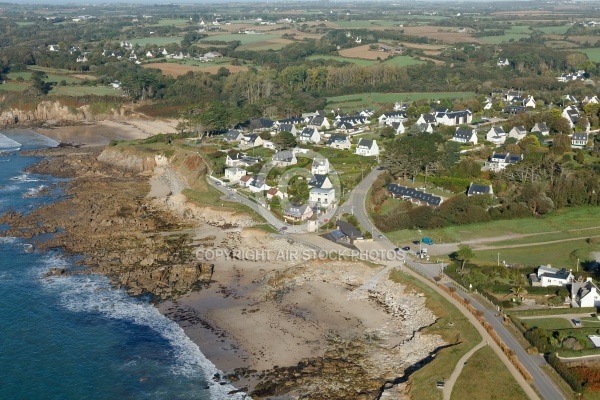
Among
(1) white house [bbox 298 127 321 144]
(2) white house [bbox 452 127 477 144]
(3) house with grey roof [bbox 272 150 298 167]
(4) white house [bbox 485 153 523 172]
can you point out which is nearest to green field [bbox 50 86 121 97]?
(1) white house [bbox 298 127 321 144]

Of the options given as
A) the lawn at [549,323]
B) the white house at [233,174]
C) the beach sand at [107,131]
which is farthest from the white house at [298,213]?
the beach sand at [107,131]

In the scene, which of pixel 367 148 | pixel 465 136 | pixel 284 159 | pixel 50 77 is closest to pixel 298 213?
pixel 284 159

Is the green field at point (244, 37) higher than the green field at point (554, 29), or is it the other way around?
the green field at point (554, 29)

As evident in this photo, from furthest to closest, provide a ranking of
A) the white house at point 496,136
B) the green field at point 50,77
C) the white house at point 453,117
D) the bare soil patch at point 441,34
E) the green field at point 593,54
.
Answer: the bare soil patch at point 441,34, the green field at point 593,54, the green field at point 50,77, the white house at point 453,117, the white house at point 496,136

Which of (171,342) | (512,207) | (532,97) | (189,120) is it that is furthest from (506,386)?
(532,97)

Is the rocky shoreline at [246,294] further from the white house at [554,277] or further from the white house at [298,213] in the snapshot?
the white house at [554,277]

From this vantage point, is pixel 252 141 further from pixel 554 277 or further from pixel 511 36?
pixel 511 36

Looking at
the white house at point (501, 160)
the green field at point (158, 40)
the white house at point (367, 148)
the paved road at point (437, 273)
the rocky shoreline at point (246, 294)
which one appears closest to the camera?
the paved road at point (437, 273)
